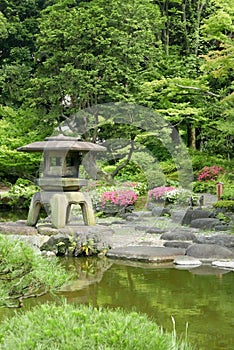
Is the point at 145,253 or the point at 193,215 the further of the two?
the point at 193,215

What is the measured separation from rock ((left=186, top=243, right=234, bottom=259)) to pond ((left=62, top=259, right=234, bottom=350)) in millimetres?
430

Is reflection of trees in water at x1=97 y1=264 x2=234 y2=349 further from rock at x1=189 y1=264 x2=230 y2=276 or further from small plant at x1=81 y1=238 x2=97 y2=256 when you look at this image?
small plant at x1=81 y1=238 x2=97 y2=256

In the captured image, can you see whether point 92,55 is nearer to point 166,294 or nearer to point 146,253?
point 146,253

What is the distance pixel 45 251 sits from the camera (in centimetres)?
812

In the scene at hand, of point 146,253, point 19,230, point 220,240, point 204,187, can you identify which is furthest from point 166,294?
point 204,187

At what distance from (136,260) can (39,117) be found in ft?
33.8

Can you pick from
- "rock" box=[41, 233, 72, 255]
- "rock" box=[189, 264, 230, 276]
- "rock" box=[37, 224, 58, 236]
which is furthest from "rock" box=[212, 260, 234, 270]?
"rock" box=[37, 224, 58, 236]

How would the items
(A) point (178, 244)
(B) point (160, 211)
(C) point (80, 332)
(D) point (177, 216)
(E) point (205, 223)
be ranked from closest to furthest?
(C) point (80, 332) → (A) point (178, 244) → (E) point (205, 223) → (D) point (177, 216) → (B) point (160, 211)

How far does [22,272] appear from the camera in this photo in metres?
2.77

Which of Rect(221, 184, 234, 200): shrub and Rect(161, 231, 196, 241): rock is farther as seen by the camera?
Rect(221, 184, 234, 200): shrub

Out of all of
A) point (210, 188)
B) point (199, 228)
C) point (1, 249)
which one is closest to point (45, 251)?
point (199, 228)

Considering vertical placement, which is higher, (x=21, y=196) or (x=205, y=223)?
(x=21, y=196)

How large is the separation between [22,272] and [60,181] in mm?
6509

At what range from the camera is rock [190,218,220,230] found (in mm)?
10594
